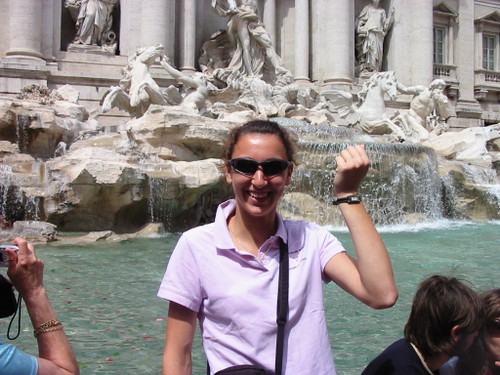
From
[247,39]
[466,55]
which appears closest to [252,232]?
[247,39]

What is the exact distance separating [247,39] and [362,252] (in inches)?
581

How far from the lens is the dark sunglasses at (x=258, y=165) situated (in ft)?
5.50

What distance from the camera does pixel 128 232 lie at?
8500 millimetres

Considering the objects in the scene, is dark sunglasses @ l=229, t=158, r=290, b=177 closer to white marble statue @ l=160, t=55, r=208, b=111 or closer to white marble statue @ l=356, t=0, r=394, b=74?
white marble statue @ l=160, t=55, r=208, b=111

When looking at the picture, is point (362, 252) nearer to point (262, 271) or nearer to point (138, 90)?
point (262, 271)

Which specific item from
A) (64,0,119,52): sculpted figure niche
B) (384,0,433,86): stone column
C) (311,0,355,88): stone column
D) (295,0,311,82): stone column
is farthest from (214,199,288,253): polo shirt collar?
(384,0,433,86): stone column

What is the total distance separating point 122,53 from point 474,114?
12.4 meters

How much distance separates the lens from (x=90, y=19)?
15.3 meters

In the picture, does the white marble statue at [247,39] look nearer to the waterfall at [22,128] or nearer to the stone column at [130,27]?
the stone column at [130,27]

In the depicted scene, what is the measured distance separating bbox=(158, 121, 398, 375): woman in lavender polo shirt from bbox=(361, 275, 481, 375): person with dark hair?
17cm

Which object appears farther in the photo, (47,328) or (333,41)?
(333,41)

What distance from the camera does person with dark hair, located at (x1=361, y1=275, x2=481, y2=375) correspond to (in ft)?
5.26

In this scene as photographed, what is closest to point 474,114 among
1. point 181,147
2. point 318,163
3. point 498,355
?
point 318,163

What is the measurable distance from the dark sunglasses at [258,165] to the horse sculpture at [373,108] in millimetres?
13690
